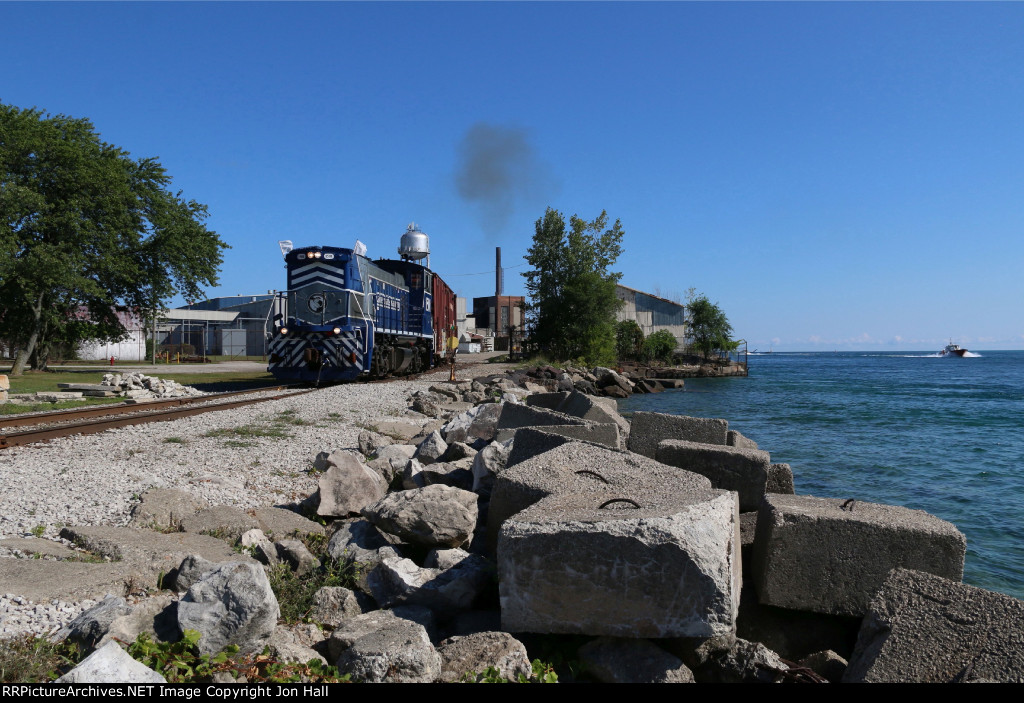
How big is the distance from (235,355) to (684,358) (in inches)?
1497

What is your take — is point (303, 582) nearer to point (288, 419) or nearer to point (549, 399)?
point (288, 419)

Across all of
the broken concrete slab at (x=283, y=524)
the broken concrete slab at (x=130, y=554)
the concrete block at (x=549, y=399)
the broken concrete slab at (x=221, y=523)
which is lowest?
the broken concrete slab at (x=283, y=524)

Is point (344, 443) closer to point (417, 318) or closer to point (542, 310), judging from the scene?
point (417, 318)

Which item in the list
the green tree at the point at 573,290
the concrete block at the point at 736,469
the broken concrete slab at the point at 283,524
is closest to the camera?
the broken concrete slab at the point at 283,524

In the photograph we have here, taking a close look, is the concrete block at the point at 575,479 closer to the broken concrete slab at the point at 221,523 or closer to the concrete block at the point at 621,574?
the concrete block at the point at 621,574

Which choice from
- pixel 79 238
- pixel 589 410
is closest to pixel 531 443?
pixel 589 410

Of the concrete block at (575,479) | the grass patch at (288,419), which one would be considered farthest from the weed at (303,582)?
the grass patch at (288,419)

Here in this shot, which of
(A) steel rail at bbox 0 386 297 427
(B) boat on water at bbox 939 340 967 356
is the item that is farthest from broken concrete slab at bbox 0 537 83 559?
(B) boat on water at bbox 939 340 967 356

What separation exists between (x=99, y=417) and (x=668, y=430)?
918 centimetres

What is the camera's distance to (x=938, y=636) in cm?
308

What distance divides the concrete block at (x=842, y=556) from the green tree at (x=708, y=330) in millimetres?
58031

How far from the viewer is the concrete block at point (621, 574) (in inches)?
122

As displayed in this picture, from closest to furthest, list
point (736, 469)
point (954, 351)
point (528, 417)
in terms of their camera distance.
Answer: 1. point (736, 469)
2. point (528, 417)
3. point (954, 351)

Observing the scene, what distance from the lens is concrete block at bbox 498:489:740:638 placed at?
309 centimetres
